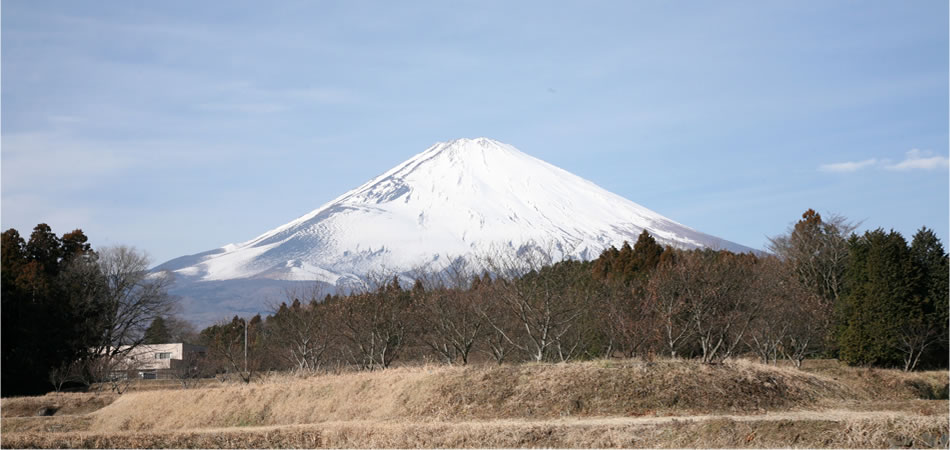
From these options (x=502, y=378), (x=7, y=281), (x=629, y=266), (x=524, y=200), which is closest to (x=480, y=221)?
(x=524, y=200)

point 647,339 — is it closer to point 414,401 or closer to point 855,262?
point 414,401

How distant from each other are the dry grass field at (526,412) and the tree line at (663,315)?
6.74 meters

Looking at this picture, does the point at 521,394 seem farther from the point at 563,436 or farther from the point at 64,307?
the point at 64,307

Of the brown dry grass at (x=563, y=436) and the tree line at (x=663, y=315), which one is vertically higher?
the tree line at (x=663, y=315)

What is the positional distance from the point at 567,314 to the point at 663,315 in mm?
4627

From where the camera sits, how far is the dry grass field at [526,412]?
12.9 meters

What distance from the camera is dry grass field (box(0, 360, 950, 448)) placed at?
12.9 meters

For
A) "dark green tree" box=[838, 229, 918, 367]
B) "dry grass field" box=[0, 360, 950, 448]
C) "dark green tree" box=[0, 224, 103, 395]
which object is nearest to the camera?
"dry grass field" box=[0, 360, 950, 448]

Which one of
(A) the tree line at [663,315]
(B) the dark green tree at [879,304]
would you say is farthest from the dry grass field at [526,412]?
(B) the dark green tree at [879,304]

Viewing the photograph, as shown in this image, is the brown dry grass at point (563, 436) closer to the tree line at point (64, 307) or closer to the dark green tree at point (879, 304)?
the tree line at point (64, 307)

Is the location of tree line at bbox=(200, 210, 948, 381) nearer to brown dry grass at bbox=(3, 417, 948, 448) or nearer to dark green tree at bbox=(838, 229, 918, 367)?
dark green tree at bbox=(838, 229, 918, 367)

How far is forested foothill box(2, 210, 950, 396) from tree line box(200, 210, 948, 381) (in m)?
0.08

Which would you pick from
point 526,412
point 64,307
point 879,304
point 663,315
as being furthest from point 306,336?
point 879,304

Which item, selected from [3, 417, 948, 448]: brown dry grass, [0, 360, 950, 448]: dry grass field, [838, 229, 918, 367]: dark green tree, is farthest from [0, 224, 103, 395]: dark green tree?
[838, 229, 918, 367]: dark green tree
